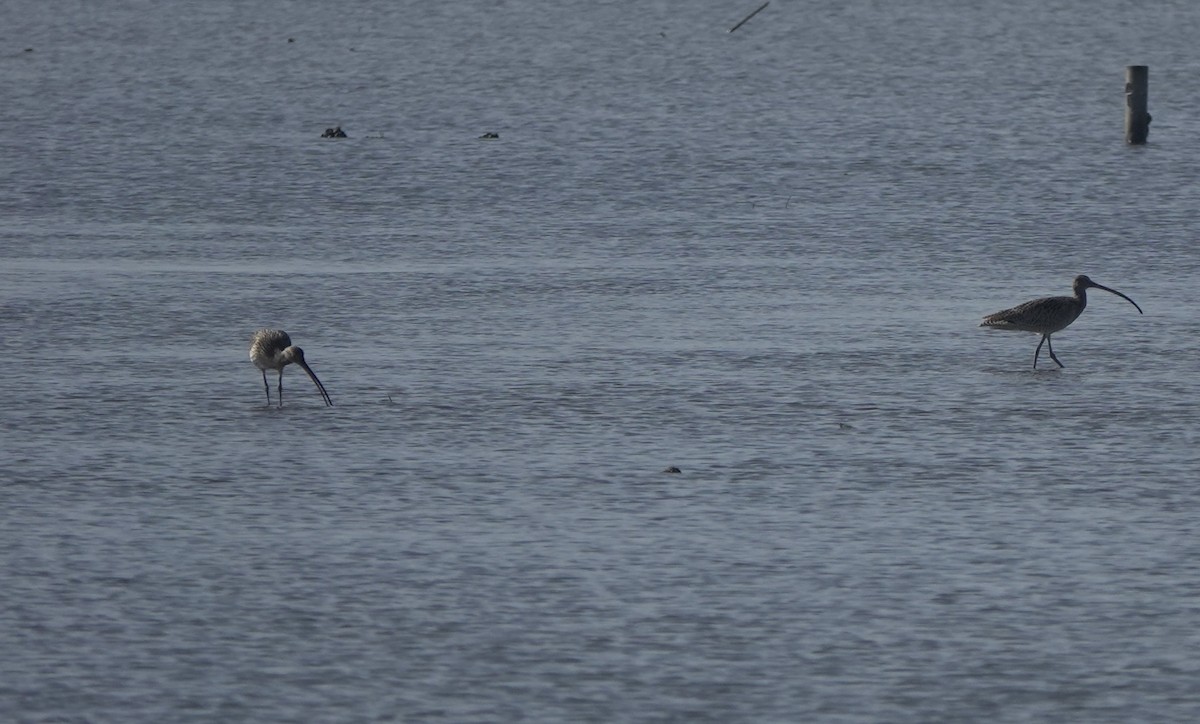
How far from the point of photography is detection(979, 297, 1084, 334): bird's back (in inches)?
708

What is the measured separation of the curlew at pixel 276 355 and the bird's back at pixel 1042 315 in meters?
5.37

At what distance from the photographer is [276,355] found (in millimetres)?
16328

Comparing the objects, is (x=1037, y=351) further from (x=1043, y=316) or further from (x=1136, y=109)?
(x=1136, y=109)

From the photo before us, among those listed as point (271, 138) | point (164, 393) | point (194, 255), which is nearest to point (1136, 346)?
point (164, 393)

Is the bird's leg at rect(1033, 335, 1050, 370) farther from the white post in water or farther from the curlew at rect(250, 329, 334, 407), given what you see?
the white post in water

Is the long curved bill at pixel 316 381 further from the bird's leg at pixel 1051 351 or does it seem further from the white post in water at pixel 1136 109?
the white post in water at pixel 1136 109

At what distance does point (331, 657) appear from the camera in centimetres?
1032

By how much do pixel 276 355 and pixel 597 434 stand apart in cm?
262

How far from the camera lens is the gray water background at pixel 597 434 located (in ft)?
33.6

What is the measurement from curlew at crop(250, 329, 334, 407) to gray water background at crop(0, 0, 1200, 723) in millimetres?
209

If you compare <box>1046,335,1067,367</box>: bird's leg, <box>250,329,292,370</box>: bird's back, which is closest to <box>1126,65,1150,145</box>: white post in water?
<box>1046,335,1067,367</box>: bird's leg

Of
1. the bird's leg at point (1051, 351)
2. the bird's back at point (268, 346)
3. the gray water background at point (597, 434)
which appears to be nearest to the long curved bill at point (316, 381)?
the gray water background at point (597, 434)

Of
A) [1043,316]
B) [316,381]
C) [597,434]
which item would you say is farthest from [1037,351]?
[316,381]

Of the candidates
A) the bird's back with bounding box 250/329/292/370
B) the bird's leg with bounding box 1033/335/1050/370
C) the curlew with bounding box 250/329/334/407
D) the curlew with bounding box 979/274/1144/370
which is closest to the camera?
the curlew with bounding box 250/329/334/407
